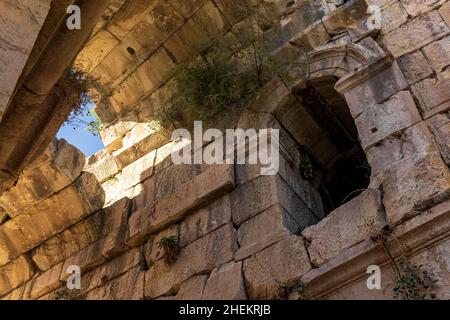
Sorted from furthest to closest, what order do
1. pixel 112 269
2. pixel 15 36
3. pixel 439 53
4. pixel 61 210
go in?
pixel 61 210 → pixel 112 269 → pixel 439 53 → pixel 15 36

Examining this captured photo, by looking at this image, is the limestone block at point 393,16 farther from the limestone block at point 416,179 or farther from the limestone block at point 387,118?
the limestone block at point 416,179

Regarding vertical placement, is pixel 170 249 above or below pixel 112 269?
below


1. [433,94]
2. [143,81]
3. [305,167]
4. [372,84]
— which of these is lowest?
[433,94]

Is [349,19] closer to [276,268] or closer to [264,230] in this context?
[264,230]

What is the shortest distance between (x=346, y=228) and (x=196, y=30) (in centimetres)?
360

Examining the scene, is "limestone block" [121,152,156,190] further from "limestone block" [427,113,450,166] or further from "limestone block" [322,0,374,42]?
"limestone block" [427,113,450,166]

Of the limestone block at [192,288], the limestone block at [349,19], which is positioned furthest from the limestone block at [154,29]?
the limestone block at [192,288]

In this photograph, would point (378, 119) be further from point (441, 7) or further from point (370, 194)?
point (441, 7)

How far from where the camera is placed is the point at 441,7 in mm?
5203

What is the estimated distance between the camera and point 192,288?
4.77 meters

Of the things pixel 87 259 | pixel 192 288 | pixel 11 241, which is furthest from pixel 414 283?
pixel 11 241

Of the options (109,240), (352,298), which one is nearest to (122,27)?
Answer: (109,240)

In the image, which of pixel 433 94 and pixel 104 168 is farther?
pixel 104 168
